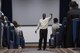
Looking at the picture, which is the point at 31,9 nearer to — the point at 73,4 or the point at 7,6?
the point at 7,6

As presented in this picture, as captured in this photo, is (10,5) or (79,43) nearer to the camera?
(79,43)

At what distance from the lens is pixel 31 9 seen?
616 inches

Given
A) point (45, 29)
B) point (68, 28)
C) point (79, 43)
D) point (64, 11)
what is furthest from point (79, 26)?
point (64, 11)

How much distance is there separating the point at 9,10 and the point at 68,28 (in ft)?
30.3

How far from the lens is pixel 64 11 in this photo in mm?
15500

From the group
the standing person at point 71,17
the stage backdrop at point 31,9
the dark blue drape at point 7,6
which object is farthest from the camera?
the stage backdrop at point 31,9

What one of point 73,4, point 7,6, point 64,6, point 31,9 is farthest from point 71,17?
point 7,6

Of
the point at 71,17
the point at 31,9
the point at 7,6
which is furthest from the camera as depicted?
the point at 31,9

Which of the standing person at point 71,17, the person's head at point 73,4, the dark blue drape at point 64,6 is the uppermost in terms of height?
the dark blue drape at point 64,6

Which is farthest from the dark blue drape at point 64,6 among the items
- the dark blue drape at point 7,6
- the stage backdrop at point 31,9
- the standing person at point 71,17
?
the standing person at point 71,17

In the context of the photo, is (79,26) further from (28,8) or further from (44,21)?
(28,8)

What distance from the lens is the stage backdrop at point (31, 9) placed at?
51.1 feet

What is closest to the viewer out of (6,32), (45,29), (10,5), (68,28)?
(68,28)

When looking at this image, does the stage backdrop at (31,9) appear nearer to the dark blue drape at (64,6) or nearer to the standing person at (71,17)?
the dark blue drape at (64,6)
